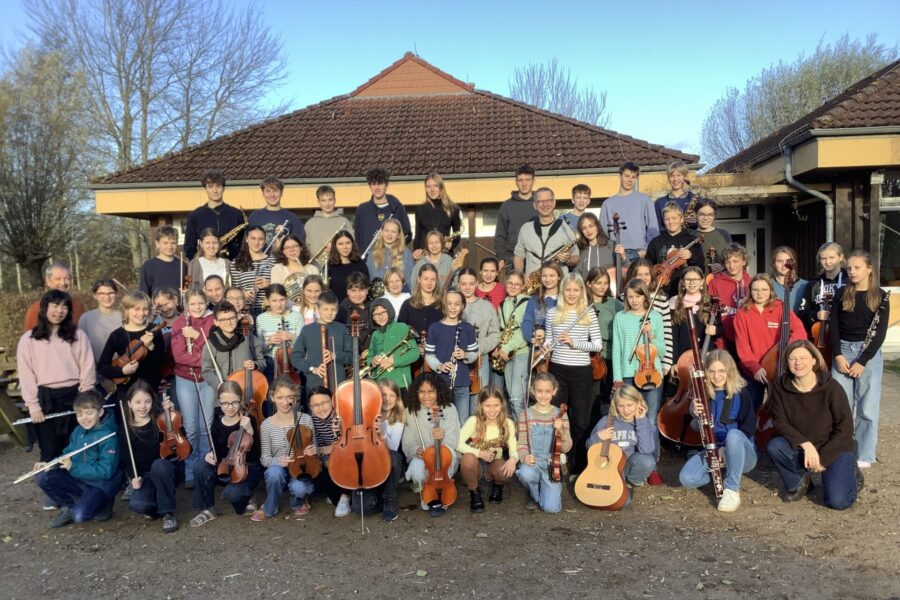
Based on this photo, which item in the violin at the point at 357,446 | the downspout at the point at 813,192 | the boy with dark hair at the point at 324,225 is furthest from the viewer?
the downspout at the point at 813,192

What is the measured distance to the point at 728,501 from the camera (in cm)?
450

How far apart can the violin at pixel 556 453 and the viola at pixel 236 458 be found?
2.05 meters

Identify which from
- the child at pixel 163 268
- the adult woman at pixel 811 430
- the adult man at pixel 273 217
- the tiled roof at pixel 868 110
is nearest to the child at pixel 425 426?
the adult woman at pixel 811 430

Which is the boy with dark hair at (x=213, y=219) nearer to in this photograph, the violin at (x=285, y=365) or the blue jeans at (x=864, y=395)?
the violin at (x=285, y=365)

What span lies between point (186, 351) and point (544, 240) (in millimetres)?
3219

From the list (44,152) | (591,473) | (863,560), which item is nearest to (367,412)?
(591,473)

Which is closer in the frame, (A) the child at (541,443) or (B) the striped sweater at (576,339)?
(A) the child at (541,443)

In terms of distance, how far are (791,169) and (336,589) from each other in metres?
10.1

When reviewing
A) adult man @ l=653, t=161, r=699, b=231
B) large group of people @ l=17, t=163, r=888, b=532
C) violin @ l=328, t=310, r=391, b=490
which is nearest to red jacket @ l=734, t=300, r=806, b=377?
large group of people @ l=17, t=163, r=888, b=532

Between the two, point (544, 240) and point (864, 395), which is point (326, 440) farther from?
point (864, 395)

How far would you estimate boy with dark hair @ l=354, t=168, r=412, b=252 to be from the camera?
6.77 m

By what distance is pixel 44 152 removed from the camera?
2062 cm

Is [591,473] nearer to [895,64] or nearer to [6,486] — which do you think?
[6,486]

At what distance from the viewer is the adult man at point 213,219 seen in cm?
659
